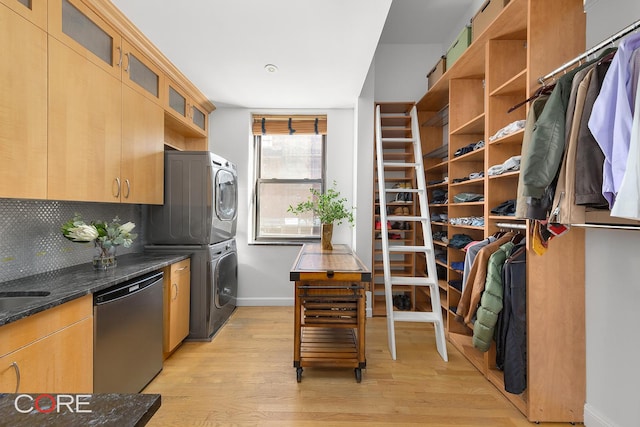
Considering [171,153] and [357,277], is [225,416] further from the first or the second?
[171,153]

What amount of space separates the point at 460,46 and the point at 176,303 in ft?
11.3

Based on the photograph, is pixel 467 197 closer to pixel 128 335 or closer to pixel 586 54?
pixel 586 54

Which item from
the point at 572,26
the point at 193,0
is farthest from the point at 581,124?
the point at 193,0

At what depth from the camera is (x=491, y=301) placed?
191cm

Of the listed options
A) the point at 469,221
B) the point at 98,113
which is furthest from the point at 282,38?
the point at 469,221

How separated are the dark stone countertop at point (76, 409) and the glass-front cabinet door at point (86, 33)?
6.17 feet

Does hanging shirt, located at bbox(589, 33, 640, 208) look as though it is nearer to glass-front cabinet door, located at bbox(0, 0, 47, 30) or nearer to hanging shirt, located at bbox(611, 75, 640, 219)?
hanging shirt, located at bbox(611, 75, 640, 219)

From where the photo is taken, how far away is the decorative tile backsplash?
5.48 feet

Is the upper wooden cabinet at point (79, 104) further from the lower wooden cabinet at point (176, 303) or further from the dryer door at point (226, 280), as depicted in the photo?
the dryer door at point (226, 280)

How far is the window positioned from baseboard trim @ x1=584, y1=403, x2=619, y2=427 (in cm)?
296

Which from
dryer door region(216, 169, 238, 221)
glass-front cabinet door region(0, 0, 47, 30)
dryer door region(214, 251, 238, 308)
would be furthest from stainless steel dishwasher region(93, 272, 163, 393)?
glass-front cabinet door region(0, 0, 47, 30)

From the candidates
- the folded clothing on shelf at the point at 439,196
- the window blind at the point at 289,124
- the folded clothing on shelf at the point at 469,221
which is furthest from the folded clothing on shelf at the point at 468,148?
the window blind at the point at 289,124

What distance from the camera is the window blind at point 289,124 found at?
393 centimetres

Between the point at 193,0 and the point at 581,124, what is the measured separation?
7.51 ft
